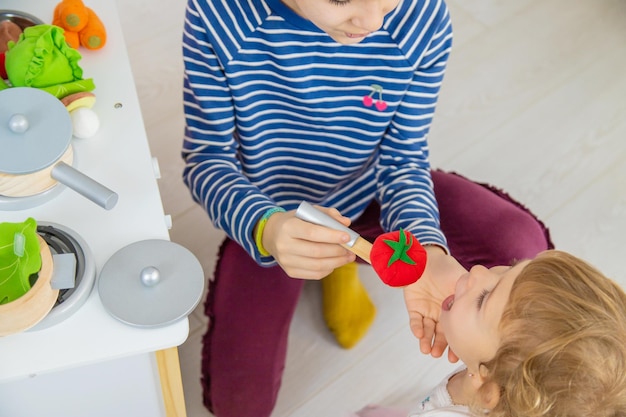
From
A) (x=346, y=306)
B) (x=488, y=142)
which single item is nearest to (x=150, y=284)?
(x=346, y=306)

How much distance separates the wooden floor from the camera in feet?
3.84

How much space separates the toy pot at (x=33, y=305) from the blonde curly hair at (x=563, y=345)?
384 millimetres

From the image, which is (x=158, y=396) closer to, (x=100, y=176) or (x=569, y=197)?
(x=100, y=176)

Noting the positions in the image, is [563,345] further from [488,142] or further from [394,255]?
[488,142]

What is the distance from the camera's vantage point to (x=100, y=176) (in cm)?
67

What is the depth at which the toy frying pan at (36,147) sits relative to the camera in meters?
0.60

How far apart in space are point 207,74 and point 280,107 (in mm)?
100

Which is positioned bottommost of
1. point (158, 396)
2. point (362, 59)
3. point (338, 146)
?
point (158, 396)

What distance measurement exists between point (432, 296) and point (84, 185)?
0.41m

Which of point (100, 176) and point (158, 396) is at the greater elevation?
point (100, 176)

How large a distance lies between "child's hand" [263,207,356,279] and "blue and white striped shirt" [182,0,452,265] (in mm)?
79

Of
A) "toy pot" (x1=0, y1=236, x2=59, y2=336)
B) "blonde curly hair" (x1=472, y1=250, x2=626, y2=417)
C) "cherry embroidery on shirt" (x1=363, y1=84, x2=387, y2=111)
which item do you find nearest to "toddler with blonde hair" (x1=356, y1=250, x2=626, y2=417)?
"blonde curly hair" (x1=472, y1=250, x2=626, y2=417)

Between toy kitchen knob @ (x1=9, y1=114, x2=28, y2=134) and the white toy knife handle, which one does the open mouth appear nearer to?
the white toy knife handle

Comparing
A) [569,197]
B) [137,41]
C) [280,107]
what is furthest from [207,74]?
[569,197]
